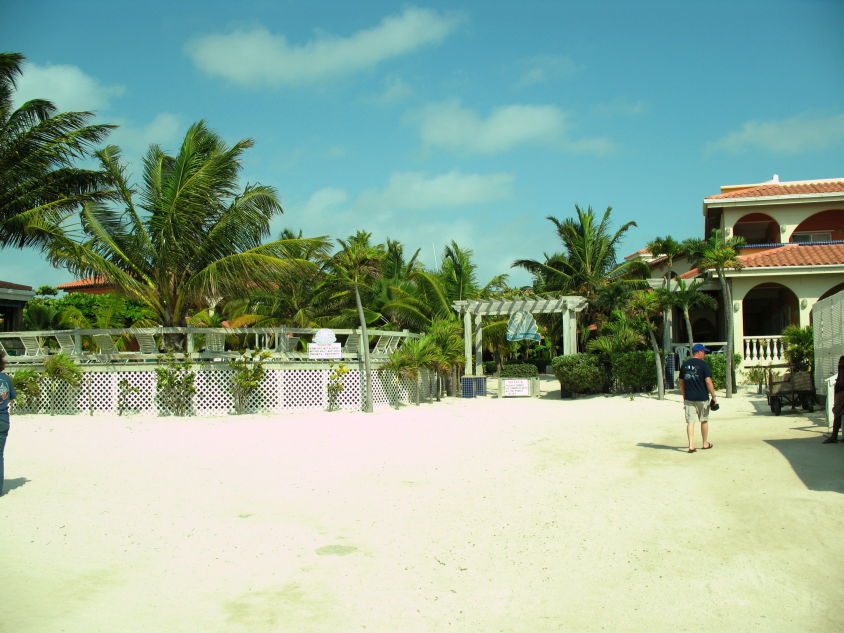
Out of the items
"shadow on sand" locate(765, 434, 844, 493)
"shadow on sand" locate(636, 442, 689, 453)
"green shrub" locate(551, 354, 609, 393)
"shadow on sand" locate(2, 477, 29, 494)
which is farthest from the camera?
"green shrub" locate(551, 354, 609, 393)

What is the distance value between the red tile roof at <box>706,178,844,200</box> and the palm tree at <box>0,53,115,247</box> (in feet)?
67.2

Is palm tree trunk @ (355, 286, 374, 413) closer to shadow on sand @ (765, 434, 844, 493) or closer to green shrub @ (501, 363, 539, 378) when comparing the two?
green shrub @ (501, 363, 539, 378)

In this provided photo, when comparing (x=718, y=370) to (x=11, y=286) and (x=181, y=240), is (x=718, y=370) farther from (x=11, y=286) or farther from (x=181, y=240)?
(x=11, y=286)

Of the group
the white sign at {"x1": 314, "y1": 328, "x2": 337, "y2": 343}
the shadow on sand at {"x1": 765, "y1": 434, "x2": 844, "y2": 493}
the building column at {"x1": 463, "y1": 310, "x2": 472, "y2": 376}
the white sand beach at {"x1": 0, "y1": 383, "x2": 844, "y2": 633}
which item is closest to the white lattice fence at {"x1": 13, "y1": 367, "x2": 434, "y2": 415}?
the white sign at {"x1": 314, "y1": 328, "x2": 337, "y2": 343}

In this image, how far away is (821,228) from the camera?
2550 cm

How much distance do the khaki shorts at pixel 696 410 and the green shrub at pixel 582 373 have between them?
1050 cm

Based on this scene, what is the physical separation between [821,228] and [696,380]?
1965 cm

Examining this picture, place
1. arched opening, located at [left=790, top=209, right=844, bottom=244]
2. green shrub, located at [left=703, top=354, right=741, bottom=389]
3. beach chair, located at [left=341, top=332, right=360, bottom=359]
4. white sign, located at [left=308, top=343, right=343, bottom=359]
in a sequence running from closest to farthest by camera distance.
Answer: white sign, located at [left=308, top=343, right=343, bottom=359] → beach chair, located at [left=341, top=332, right=360, bottom=359] → green shrub, located at [left=703, top=354, right=741, bottom=389] → arched opening, located at [left=790, top=209, right=844, bottom=244]

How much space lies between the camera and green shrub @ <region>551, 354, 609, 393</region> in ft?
66.9

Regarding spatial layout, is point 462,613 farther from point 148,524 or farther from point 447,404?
point 447,404

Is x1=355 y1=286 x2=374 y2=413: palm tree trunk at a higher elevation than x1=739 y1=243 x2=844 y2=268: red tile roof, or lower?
lower

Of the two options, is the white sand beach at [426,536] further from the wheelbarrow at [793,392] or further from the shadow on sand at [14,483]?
the wheelbarrow at [793,392]

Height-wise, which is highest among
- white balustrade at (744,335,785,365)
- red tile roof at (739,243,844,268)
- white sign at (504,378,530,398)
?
red tile roof at (739,243,844,268)

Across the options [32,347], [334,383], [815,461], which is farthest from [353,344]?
[815,461]
